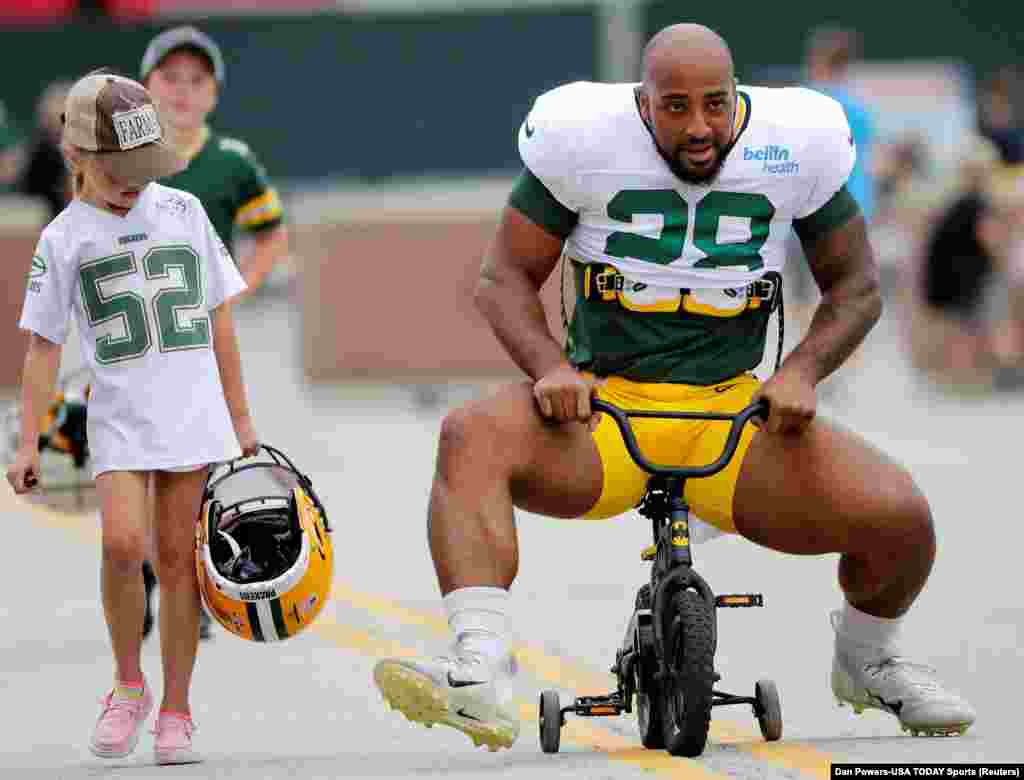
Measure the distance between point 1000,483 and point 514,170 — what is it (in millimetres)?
16536

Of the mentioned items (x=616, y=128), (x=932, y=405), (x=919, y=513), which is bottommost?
(x=932, y=405)

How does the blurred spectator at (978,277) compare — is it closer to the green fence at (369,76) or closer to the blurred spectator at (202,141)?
the blurred spectator at (202,141)

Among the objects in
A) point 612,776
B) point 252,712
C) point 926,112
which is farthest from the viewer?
point 926,112

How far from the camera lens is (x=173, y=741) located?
725cm

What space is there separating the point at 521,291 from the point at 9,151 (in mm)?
19513

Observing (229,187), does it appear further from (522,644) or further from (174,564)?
(174,564)

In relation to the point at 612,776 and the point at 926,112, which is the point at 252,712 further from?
the point at 926,112

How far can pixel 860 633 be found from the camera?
7336 millimetres

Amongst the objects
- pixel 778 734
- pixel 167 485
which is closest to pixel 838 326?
pixel 778 734

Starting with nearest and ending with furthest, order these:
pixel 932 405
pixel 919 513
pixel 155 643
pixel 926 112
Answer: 1. pixel 919 513
2. pixel 155 643
3. pixel 932 405
4. pixel 926 112

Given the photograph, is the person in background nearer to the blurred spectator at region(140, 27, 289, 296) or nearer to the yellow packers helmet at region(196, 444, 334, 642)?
the blurred spectator at region(140, 27, 289, 296)

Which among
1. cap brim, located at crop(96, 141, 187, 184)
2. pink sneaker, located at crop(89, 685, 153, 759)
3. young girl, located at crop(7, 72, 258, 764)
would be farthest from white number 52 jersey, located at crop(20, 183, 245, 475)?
pink sneaker, located at crop(89, 685, 153, 759)

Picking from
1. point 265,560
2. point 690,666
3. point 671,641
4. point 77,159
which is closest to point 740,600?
point 671,641

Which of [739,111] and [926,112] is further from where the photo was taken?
[926,112]
